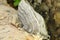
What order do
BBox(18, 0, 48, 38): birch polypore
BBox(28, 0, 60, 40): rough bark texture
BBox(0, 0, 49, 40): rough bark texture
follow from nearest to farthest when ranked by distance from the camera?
BBox(0, 0, 49, 40): rough bark texture, BBox(18, 0, 48, 38): birch polypore, BBox(28, 0, 60, 40): rough bark texture

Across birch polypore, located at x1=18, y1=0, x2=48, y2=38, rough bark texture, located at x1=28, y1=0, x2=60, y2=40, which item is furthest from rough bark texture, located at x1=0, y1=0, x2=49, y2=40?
rough bark texture, located at x1=28, y1=0, x2=60, y2=40

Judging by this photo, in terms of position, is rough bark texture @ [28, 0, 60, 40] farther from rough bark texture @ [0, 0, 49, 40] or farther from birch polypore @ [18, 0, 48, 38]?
rough bark texture @ [0, 0, 49, 40]

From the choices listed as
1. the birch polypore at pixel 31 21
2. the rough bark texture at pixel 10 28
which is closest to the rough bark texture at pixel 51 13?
the birch polypore at pixel 31 21

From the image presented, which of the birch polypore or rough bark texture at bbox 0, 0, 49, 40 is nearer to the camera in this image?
rough bark texture at bbox 0, 0, 49, 40

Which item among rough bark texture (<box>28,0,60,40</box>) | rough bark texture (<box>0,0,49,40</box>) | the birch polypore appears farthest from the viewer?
rough bark texture (<box>28,0,60,40</box>)

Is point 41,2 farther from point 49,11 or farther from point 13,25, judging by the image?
point 13,25

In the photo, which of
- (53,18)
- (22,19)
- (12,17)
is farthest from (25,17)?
(53,18)

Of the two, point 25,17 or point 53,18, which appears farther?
point 53,18

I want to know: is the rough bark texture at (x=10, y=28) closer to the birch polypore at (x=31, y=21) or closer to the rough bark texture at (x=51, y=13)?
the birch polypore at (x=31, y=21)

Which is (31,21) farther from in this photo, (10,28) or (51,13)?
(51,13)
